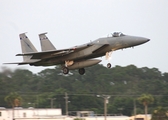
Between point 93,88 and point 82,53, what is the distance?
7421cm

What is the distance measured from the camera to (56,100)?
9819 centimetres

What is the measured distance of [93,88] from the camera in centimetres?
11175

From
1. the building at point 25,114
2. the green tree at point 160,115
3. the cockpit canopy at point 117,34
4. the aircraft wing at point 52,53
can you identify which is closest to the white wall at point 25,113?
the building at point 25,114

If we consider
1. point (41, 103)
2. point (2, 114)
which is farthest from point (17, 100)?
point (41, 103)

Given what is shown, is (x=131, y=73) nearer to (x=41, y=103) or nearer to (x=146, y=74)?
(x=146, y=74)

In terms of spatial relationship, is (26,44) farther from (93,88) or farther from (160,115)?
(93,88)

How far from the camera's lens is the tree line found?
316 ft

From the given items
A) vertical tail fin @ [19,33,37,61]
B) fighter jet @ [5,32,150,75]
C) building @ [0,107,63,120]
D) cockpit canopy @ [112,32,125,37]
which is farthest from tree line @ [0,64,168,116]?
cockpit canopy @ [112,32,125,37]

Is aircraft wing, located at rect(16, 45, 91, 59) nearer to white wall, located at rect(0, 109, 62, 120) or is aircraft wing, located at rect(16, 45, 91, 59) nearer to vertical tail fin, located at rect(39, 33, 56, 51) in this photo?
vertical tail fin, located at rect(39, 33, 56, 51)

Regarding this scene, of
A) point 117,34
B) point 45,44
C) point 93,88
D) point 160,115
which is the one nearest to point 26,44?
point 45,44

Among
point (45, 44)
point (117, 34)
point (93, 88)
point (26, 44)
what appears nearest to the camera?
point (117, 34)

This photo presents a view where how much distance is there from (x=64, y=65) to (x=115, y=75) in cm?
8547

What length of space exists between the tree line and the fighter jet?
42.5m

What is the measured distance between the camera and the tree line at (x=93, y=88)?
316ft
